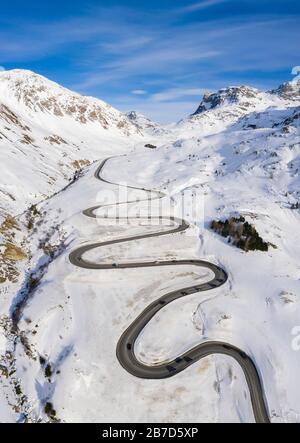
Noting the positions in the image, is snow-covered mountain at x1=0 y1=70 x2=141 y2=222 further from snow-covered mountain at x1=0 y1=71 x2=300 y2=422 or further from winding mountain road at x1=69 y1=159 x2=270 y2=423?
winding mountain road at x1=69 y1=159 x2=270 y2=423

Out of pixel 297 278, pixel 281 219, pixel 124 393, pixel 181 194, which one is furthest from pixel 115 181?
pixel 124 393

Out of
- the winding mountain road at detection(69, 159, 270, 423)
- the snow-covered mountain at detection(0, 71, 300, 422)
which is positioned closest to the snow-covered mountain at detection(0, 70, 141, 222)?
the snow-covered mountain at detection(0, 71, 300, 422)

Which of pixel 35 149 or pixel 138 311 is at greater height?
pixel 35 149

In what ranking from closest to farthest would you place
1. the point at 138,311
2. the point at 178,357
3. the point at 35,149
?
the point at 178,357
the point at 138,311
the point at 35,149

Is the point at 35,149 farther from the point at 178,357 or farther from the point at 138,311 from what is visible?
the point at 178,357

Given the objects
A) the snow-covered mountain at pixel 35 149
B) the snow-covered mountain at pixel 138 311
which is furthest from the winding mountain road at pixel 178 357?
the snow-covered mountain at pixel 35 149

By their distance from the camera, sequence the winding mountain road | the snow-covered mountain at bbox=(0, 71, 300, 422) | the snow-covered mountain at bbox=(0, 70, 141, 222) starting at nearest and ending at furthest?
1. the snow-covered mountain at bbox=(0, 71, 300, 422)
2. the winding mountain road
3. the snow-covered mountain at bbox=(0, 70, 141, 222)

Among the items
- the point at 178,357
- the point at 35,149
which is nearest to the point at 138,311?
the point at 178,357

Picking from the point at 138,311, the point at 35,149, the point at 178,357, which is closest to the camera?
the point at 178,357

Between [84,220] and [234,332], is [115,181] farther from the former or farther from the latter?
[234,332]

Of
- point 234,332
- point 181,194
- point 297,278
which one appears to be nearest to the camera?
point 234,332

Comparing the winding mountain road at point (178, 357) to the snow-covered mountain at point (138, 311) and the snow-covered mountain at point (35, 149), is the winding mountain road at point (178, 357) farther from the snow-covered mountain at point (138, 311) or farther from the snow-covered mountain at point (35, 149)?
the snow-covered mountain at point (35, 149)
